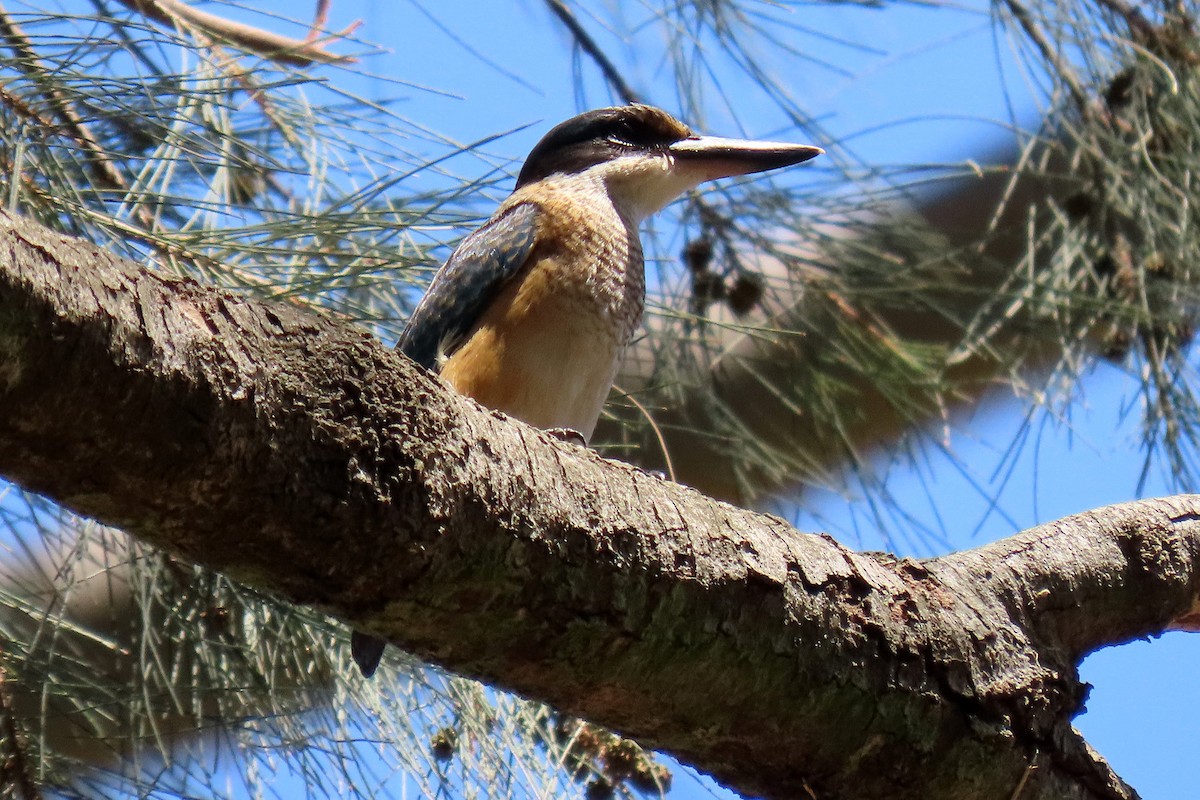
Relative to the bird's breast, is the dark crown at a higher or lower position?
higher

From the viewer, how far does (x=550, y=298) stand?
251 cm

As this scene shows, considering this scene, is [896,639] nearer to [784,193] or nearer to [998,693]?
[998,693]

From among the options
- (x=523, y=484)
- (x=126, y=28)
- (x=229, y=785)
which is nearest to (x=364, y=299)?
(x=126, y=28)

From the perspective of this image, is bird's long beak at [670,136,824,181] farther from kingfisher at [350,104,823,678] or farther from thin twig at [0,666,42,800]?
thin twig at [0,666,42,800]

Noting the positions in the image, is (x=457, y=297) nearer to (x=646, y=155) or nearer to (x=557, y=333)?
(x=557, y=333)

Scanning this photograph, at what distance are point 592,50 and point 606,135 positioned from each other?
0.89 ft

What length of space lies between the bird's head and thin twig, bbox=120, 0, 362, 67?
2.24 feet

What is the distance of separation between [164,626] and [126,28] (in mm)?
992

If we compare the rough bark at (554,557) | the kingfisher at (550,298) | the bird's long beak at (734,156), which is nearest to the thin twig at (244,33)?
the kingfisher at (550,298)

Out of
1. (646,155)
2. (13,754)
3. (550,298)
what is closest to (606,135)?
(646,155)

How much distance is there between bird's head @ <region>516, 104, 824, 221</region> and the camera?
9.59ft

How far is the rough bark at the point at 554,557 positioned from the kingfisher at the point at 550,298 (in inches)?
33.7

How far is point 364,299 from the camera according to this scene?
8.71 ft

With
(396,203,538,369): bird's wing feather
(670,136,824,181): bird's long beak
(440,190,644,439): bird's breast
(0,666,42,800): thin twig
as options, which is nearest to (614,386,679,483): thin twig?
(440,190,644,439): bird's breast
